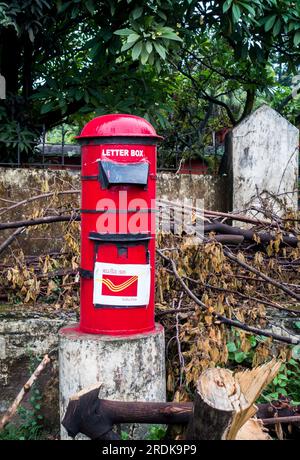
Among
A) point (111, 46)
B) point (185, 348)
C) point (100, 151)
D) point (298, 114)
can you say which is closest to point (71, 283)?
point (185, 348)

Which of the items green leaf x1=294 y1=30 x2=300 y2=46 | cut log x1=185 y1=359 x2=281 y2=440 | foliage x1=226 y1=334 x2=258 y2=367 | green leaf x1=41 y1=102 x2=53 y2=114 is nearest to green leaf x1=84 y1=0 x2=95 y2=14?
green leaf x1=41 y1=102 x2=53 y2=114

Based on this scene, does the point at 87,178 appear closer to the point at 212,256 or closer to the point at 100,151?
the point at 100,151

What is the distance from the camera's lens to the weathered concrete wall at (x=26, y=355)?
13.3 feet

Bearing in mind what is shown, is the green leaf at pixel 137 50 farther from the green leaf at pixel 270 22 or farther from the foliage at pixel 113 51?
the green leaf at pixel 270 22

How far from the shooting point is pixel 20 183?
19.0ft

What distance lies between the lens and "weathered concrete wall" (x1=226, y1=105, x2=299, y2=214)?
19.9 ft

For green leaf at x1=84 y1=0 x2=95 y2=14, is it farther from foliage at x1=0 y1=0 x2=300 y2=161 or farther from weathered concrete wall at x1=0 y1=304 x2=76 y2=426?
weathered concrete wall at x1=0 y1=304 x2=76 y2=426

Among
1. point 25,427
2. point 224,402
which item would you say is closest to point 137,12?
point 25,427

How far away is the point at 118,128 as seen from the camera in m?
3.37

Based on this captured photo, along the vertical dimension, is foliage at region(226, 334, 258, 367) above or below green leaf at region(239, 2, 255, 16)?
below

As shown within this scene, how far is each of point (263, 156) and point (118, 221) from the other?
312cm

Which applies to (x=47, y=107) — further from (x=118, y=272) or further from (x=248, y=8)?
(x=118, y=272)

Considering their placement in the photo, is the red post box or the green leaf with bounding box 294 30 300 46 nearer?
the red post box
